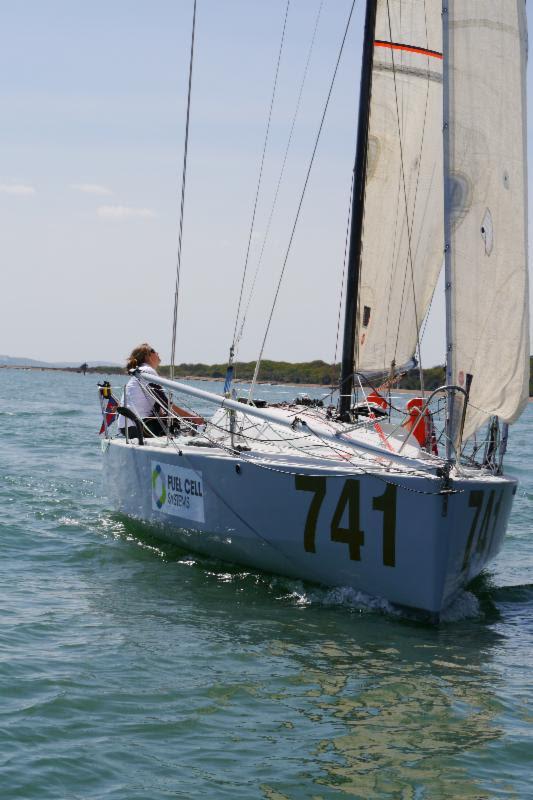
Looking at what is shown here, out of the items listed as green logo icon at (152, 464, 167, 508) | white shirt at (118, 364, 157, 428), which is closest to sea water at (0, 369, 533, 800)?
green logo icon at (152, 464, 167, 508)

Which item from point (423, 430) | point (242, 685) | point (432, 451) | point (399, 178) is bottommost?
point (242, 685)

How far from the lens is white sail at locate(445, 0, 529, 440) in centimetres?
772

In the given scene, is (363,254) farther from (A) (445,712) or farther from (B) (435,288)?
(A) (445,712)

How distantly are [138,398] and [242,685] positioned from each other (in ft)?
16.2

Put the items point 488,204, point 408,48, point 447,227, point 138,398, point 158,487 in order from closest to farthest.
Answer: point 447,227, point 488,204, point 158,487, point 138,398, point 408,48

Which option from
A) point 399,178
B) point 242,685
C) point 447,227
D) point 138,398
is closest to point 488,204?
point 447,227

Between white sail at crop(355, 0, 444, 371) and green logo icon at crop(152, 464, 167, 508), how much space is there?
2639 mm

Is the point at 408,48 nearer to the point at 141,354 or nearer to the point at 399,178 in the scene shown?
the point at 399,178

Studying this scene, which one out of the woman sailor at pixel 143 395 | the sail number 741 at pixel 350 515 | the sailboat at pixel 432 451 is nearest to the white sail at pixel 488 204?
the sailboat at pixel 432 451

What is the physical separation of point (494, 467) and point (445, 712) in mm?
3828

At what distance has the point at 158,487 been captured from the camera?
31.2 feet

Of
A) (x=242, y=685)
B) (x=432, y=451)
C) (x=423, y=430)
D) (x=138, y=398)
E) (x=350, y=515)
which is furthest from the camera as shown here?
(x=138, y=398)

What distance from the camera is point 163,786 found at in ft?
14.8

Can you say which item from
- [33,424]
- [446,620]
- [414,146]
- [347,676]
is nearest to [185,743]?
[347,676]
